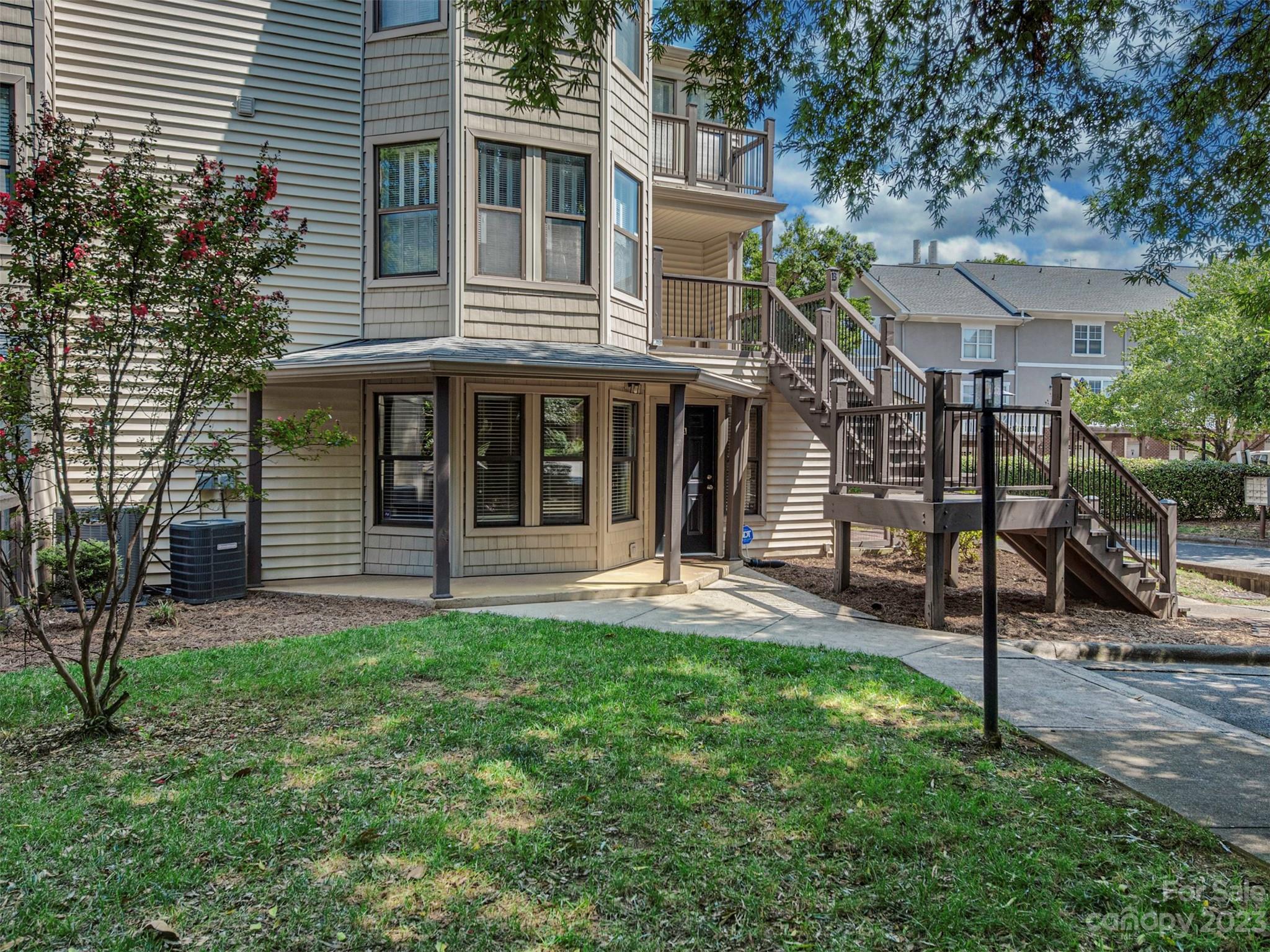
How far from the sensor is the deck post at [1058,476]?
8570mm

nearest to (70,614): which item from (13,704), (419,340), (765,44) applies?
(13,704)

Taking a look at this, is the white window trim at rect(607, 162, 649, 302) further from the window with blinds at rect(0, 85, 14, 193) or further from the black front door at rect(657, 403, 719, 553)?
the window with blinds at rect(0, 85, 14, 193)

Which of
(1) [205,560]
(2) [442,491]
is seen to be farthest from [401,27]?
(1) [205,560]

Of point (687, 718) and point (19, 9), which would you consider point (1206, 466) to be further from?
point (19, 9)

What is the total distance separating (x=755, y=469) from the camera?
12.9 metres

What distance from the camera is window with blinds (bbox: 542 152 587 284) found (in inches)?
381

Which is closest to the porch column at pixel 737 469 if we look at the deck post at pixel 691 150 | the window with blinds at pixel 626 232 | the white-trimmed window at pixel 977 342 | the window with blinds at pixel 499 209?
the window with blinds at pixel 626 232

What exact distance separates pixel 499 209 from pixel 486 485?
3374 mm

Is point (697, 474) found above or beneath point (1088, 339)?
beneath

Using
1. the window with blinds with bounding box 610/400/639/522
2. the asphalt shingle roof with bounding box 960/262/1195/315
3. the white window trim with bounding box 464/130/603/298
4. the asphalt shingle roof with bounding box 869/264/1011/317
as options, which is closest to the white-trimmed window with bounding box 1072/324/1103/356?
the asphalt shingle roof with bounding box 960/262/1195/315

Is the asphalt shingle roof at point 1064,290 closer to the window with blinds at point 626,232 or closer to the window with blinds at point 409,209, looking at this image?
the window with blinds at point 626,232

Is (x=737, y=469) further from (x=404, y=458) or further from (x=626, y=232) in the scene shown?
(x=404, y=458)

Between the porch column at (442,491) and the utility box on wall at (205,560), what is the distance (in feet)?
7.74

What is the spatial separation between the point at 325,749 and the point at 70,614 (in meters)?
5.23
